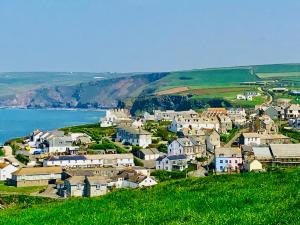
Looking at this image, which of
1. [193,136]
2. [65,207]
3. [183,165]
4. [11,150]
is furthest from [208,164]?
[65,207]

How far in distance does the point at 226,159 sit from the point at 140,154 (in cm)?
1483

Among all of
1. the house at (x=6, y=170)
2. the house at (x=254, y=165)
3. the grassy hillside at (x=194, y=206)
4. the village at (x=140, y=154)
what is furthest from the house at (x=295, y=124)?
the grassy hillside at (x=194, y=206)

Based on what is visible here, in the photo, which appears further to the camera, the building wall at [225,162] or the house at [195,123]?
the house at [195,123]

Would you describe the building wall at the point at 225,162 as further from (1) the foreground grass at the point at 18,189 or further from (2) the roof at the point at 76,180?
(1) the foreground grass at the point at 18,189

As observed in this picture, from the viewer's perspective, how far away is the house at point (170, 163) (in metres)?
63.8

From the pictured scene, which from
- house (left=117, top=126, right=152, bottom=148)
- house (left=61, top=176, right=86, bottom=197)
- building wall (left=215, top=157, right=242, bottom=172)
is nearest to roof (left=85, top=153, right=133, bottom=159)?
house (left=117, top=126, right=152, bottom=148)

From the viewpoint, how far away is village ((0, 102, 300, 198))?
54.8m

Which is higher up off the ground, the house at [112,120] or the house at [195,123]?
the house at [195,123]

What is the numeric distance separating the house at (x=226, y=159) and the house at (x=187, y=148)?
7.47 m

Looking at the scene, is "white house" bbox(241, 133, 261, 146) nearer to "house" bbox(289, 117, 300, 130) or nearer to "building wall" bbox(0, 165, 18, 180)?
"house" bbox(289, 117, 300, 130)

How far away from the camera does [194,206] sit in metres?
18.1

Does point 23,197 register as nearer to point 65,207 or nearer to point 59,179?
point 59,179

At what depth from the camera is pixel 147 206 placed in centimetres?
1906

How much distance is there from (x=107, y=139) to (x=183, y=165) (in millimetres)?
21693
